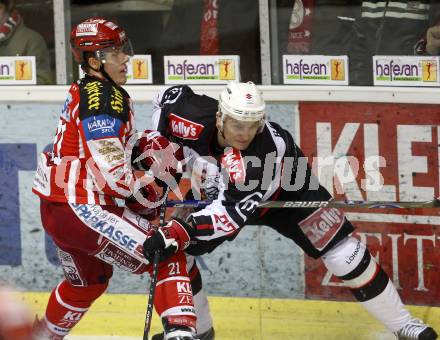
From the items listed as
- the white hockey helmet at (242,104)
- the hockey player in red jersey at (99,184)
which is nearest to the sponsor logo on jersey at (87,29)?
the hockey player in red jersey at (99,184)

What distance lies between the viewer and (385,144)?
519 cm

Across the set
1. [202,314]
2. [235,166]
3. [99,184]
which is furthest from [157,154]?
[202,314]

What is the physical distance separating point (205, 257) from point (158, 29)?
1098 millimetres

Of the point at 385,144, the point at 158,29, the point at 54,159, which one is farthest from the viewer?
the point at 158,29

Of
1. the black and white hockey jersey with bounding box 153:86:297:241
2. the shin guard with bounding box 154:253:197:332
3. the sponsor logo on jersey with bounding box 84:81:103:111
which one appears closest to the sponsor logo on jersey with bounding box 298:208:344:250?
the black and white hockey jersey with bounding box 153:86:297:241

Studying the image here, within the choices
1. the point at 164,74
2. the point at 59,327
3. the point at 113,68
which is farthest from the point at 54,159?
the point at 164,74

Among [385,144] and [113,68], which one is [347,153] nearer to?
[385,144]

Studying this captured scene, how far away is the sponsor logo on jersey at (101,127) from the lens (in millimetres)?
4219

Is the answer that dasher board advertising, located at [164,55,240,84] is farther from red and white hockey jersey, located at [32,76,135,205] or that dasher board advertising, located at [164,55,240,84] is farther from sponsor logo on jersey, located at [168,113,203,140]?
red and white hockey jersey, located at [32,76,135,205]

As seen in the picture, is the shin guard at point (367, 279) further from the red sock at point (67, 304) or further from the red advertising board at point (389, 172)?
the red sock at point (67, 304)

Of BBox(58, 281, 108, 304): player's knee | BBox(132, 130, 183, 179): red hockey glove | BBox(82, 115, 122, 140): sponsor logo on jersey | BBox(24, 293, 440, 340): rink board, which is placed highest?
BBox(82, 115, 122, 140): sponsor logo on jersey

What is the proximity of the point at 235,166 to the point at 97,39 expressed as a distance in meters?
0.72

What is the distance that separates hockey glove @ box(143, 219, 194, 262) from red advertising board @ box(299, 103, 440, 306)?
1155 millimetres

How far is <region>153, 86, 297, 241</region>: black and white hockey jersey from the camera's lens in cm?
430
